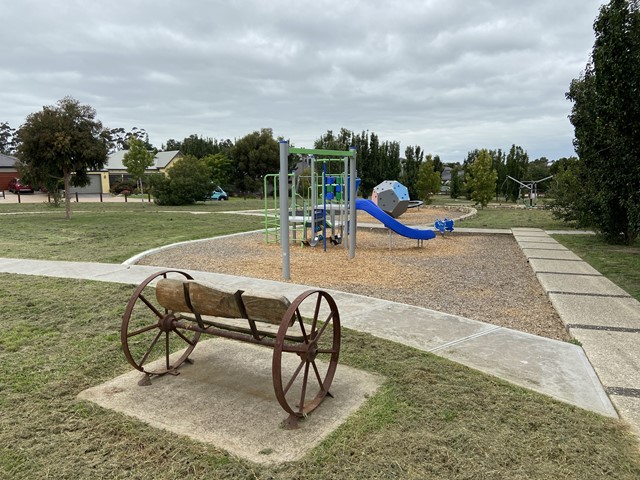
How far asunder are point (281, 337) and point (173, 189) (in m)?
29.4

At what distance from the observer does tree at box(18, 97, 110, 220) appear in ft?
57.1

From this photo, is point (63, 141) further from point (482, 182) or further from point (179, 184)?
point (482, 182)

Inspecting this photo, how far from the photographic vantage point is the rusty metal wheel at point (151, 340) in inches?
142

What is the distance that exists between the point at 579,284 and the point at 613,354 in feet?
10.6

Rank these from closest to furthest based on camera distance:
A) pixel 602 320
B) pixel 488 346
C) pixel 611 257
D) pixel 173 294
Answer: pixel 173 294, pixel 488 346, pixel 602 320, pixel 611 257

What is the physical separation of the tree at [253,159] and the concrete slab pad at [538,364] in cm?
4595

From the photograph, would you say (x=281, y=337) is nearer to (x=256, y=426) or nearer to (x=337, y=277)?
(x=256, y=426)

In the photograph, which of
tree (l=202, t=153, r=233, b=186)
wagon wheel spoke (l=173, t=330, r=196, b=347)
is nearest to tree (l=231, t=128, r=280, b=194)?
tree (l=202, t=153, r=233, b=186)

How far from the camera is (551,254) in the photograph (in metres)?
10.4

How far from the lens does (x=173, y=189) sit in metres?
30.5

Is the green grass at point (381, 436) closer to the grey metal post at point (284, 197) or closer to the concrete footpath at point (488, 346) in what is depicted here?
the concrete footpath at point (488, 346)

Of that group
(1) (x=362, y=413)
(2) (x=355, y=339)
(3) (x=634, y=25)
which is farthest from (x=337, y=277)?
(3) (x=634, y=25)

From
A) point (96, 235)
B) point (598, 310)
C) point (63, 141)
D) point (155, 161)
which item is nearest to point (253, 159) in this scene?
point (155, 161)

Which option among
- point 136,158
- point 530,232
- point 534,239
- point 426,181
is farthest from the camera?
point 426,181
